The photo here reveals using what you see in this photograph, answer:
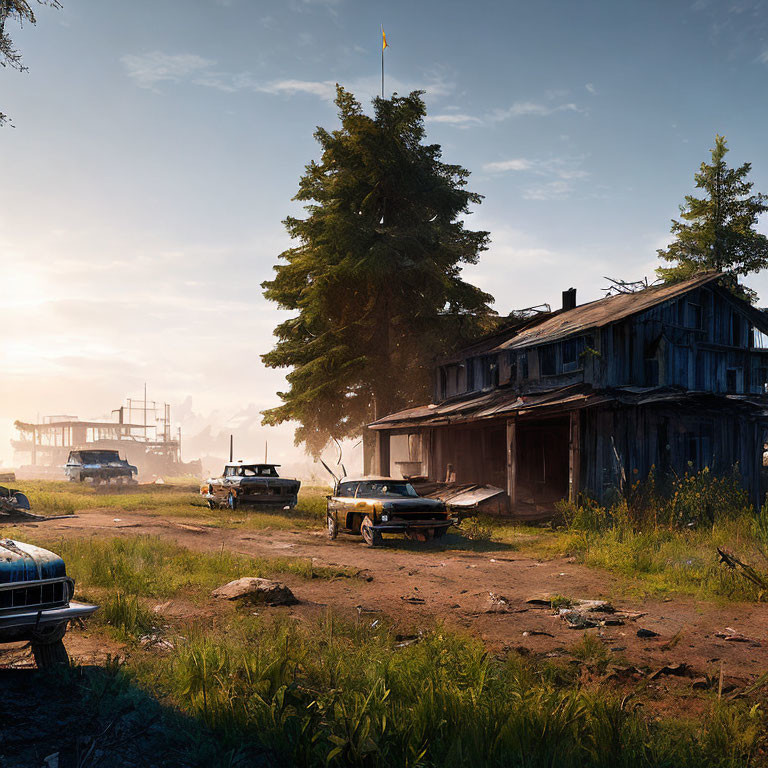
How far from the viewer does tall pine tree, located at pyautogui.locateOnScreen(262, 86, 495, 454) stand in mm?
30391

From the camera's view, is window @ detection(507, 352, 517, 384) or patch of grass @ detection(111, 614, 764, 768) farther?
window @ detection(507, 352, 517, 384)

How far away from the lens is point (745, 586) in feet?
29.9

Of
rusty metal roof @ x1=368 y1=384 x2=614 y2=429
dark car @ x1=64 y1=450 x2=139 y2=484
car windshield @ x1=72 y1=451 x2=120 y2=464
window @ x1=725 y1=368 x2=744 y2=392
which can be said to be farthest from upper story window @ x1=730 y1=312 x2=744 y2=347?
car windshield @ x1=72 y1=451 x2=120 y2=464

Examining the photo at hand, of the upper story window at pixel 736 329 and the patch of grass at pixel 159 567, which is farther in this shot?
the upper story window at pixel 736 329

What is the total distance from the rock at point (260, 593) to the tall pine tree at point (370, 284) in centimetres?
2142

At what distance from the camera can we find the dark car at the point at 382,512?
14.9 metres

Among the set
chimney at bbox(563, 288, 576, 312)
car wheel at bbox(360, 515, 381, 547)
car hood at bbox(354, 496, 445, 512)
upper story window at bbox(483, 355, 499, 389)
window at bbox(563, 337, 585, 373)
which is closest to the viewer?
car hood at bbox(354, 496, 445, 512)

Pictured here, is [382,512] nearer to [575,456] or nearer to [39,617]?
[575,456]

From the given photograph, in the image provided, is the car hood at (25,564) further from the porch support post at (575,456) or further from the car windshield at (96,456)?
the car windshield at (96,456)

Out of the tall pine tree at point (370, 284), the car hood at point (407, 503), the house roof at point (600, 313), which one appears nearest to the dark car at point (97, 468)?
the tall pine tree at point (370, 284)

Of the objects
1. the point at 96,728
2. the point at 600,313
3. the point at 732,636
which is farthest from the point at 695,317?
the point at 96,728

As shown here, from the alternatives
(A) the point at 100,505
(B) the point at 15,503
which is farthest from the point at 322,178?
(B) the point at 15,503

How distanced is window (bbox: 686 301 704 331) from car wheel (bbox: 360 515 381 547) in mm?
14632

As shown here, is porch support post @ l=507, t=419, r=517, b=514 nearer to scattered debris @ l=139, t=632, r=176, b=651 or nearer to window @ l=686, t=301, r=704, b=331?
window @ l=686, t=301, r=704, b=331
